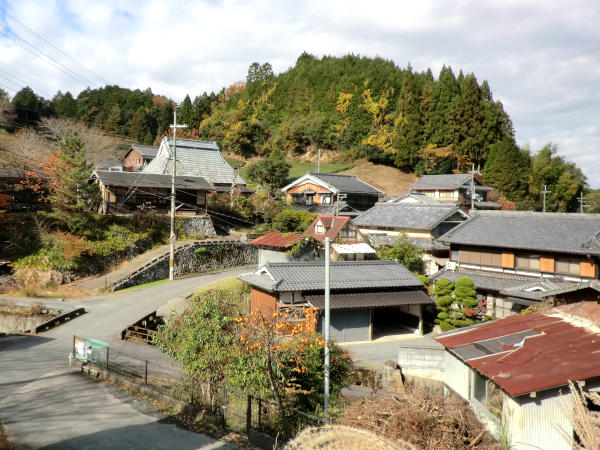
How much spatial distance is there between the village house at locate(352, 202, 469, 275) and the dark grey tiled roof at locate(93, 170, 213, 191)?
46.8 ft

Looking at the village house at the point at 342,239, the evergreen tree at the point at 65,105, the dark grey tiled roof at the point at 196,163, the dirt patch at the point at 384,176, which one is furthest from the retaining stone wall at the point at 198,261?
the evergreen tree at the point at 65,105

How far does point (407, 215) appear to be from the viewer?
30672 millimetres

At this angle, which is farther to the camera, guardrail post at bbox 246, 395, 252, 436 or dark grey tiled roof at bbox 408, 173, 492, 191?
dark grey tiled roof at bbox 408, 173, 492, 191

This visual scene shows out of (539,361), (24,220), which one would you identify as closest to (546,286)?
(539,361)

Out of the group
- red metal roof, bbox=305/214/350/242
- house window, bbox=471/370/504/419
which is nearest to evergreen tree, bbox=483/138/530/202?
red metal roof, bbox=305/214/350/242

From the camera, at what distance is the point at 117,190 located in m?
31.7

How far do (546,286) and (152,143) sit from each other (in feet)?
206

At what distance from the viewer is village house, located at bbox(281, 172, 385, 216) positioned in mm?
42844

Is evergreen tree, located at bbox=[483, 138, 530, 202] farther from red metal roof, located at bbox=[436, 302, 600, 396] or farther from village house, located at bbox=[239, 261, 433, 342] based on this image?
red metal roof, located at bbox=[436, 302, 600, 396]

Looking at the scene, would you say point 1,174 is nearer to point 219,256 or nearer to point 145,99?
point 219,256

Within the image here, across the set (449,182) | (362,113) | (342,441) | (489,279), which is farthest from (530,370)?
(362,113)

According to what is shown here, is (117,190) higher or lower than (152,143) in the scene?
lower

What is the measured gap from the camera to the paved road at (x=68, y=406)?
964cm

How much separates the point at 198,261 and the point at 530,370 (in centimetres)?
2471
